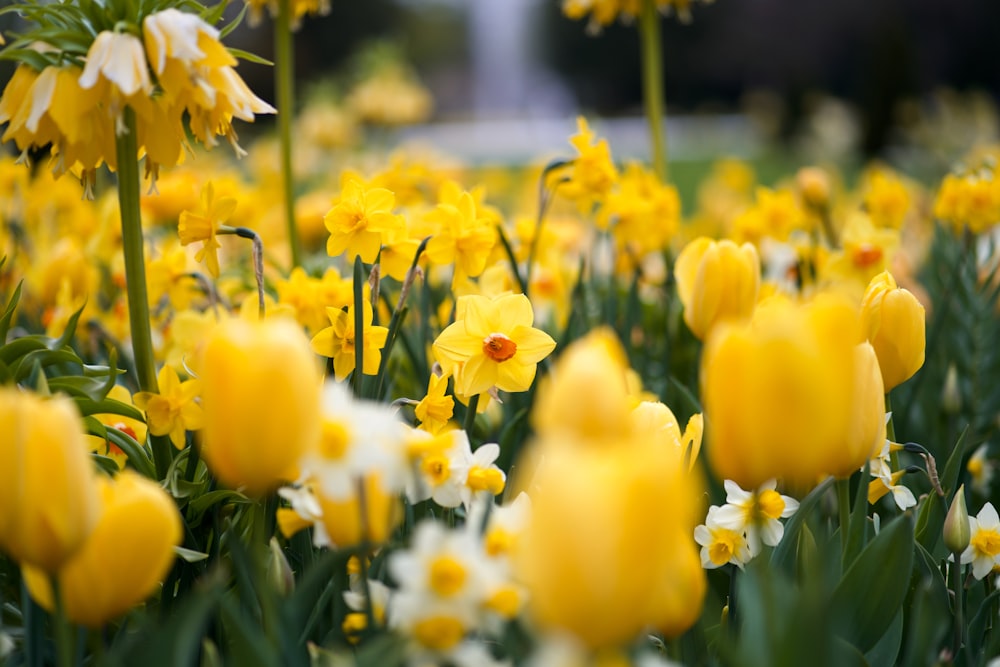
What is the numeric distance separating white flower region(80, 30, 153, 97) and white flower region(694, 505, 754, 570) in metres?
0.72

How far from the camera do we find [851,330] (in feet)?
1.98

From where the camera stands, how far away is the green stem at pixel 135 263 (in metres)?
1.11

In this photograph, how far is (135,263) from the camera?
1140 millimetres

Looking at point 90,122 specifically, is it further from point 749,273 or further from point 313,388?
point 749,273

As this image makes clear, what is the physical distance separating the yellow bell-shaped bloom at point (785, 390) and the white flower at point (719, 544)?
0.42m

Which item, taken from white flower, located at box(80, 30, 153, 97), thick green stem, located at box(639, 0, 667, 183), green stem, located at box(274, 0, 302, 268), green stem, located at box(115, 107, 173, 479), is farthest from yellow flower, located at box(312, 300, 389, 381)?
thick green stem, located at box(639, 0, 667, 183)

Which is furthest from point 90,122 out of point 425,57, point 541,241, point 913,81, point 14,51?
point 425,57

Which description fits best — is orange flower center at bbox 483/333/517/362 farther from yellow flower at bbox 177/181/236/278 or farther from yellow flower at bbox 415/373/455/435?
yellow flower at bbox 177/181/236/278

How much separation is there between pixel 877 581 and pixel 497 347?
1.50 ft

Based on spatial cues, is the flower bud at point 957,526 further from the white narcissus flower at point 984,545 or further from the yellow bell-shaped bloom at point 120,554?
the yellow bell-shaped bloom at point 120,554

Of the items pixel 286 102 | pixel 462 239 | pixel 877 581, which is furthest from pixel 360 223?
pixel 286 102

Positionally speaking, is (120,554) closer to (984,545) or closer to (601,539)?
(601,539)

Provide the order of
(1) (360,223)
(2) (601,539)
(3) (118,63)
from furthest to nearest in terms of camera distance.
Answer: (1) (360,223)
(3) (118,63)
(2) (601,539)

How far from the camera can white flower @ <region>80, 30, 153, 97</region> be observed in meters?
0.96
